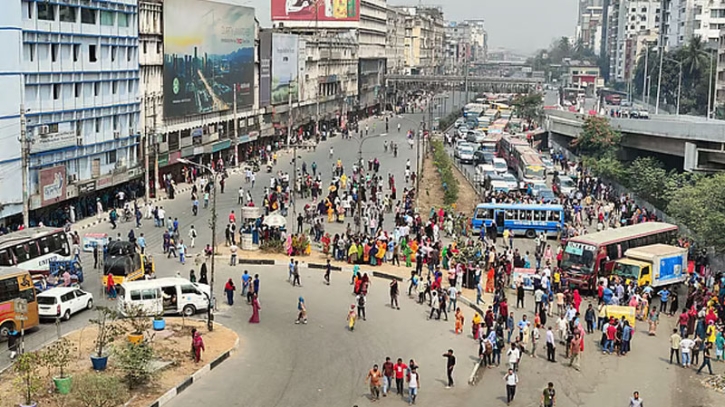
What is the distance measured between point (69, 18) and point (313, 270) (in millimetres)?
17265

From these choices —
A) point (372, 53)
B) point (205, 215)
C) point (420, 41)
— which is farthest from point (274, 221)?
point (420, 41)

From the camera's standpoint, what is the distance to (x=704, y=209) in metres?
37.6

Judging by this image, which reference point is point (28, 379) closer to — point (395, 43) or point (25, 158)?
point (25, 158)

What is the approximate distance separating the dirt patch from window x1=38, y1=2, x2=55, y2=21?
18.9 meters

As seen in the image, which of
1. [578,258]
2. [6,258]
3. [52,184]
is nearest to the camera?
[6,258]

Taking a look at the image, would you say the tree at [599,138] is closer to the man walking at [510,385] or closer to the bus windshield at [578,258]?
the bus windshield at [578,258]

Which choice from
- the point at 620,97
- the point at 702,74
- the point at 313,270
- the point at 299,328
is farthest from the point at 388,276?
the point at 620,97

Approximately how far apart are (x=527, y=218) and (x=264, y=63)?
36.5 metres

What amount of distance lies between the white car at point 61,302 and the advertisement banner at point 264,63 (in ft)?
Result: 157

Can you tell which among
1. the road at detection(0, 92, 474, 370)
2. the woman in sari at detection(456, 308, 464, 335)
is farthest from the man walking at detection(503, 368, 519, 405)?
the road at detection(0, 92, 474, 370)

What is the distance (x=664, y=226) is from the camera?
37.8 meters

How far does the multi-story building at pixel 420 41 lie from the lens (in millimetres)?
172000

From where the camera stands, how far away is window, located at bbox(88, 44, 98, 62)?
148 ft

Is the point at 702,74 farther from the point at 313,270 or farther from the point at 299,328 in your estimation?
the point at 299,328
